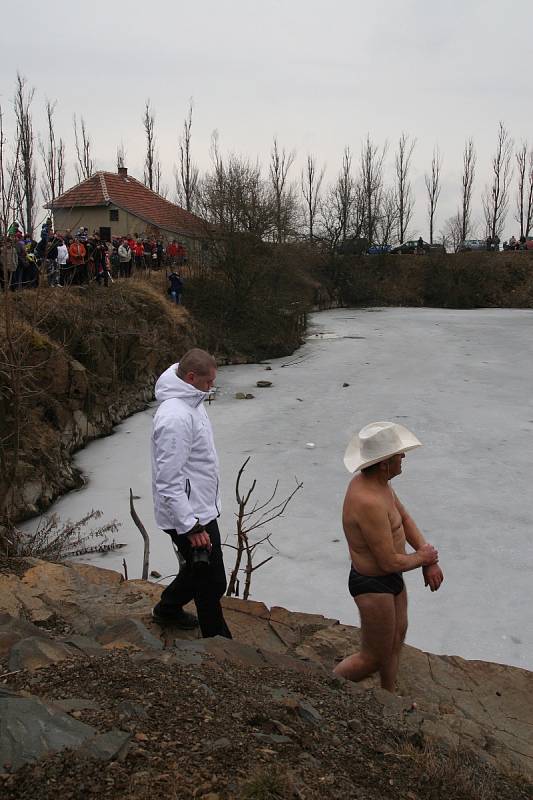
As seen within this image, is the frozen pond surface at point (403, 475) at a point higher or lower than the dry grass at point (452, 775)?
lower

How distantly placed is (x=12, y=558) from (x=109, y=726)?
388 centimetres

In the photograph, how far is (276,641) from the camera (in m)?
4.62

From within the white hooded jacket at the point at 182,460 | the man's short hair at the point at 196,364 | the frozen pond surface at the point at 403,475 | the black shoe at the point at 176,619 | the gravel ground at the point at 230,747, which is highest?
the man's short hair at the point at 196,364

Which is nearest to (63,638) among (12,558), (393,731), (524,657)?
(393,731)

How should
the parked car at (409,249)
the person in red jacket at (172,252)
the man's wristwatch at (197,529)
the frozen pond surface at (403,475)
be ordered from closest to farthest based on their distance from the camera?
1. the man's wristwatch at (197,529)
2. the frozen pond surface at (403,475)
3. the person in red jacket at (172,252)
4. the parked car at (409,249)

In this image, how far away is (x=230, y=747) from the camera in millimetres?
2514

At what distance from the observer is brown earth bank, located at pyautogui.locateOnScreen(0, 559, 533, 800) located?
2285 millimetres

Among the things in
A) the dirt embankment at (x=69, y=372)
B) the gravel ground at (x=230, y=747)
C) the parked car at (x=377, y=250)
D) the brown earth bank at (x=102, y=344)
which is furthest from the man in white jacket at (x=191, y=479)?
the parked car at (x=377, y=250)

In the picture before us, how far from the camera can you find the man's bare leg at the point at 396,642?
3521 millimetres

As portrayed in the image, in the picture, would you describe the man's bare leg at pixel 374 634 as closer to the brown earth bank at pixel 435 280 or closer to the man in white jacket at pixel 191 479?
the man in white jacket at pixel 191 479

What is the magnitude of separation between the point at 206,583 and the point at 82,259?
45.6 ft

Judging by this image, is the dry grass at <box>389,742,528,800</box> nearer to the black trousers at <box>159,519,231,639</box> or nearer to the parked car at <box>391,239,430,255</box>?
the black trousers at <box>159,519,231,639</box>

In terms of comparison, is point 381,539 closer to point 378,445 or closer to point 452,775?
point 378,445

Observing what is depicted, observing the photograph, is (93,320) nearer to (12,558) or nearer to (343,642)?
(12,558)
